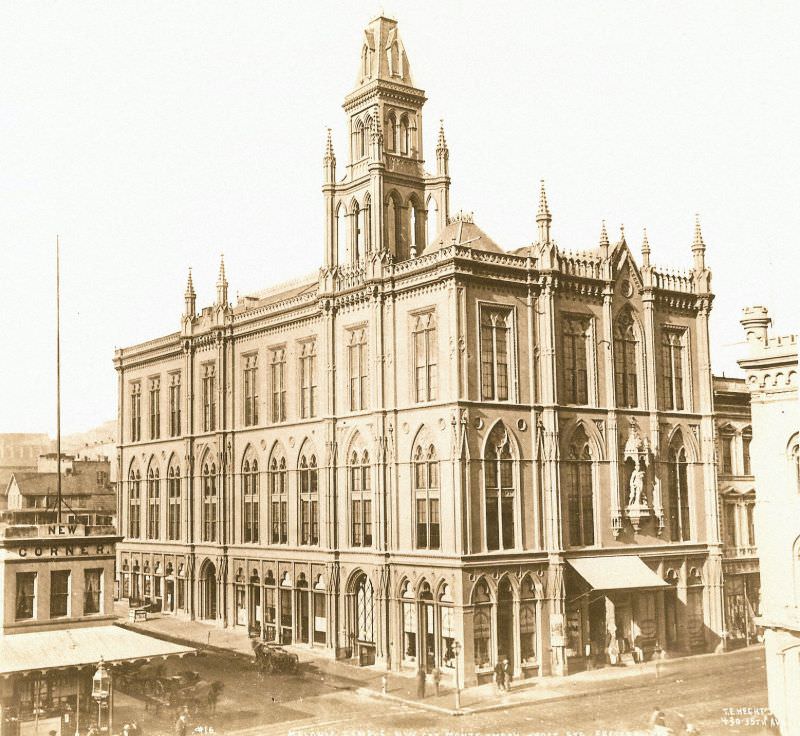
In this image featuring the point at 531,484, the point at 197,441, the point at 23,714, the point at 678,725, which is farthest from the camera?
the point at 197,441

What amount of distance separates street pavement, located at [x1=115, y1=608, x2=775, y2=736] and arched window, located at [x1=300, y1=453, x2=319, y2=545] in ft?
25.5

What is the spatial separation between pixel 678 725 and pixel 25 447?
8588 centimetres

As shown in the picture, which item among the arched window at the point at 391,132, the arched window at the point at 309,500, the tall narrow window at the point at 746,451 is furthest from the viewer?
the tall narrow window at the point at 746,451

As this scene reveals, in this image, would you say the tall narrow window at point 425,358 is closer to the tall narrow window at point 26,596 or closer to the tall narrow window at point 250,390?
the tall narrow window at point 250,390

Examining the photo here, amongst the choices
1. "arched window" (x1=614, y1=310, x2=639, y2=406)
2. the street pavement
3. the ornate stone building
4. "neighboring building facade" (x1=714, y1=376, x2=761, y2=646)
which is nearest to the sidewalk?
the street pavement

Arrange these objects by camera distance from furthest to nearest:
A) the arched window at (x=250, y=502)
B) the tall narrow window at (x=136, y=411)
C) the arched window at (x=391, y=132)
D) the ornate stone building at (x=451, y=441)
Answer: the tall narrow window at (x=136, y=411) < the arched window at (x=250, y=502) < the arched window at (x=391, y=132) < the ornate stone building at (x=451, y=441)

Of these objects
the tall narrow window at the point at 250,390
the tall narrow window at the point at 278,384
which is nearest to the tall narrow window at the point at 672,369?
the tall narrow window at the point at 278,384

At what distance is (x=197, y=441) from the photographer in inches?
2633

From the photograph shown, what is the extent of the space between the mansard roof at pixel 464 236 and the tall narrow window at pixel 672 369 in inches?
414

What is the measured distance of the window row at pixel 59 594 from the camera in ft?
127

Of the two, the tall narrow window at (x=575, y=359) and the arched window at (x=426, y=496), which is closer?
the arched window at (x=426, y=496)

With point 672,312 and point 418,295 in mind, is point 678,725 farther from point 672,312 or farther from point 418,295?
point 672,312

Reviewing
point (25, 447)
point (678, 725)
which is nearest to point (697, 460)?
point (678, 725)

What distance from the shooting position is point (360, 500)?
52031 mm
